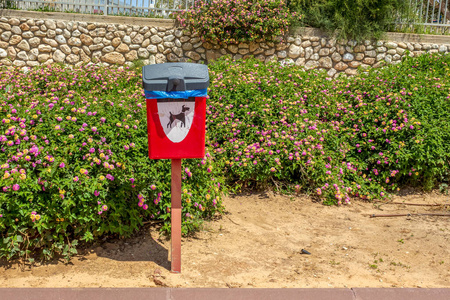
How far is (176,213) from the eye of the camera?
10.9 ft

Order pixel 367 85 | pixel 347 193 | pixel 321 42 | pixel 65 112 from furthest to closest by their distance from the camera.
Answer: pixel 321 42 → pixel 367 85 → pixel 347 193 → pixel 65 112

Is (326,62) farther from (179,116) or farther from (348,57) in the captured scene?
(179,116)

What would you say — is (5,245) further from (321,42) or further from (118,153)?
(321,42)

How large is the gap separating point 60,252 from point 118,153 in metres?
0.89

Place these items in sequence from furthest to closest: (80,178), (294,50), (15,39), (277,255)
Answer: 1. (294,50)
2. (15,39)
3. (277,255)
4. (80,178)

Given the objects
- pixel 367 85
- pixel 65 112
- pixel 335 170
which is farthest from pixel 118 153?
pixel 367 85

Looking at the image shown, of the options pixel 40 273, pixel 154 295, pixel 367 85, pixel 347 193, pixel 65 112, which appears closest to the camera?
pixel 154 295

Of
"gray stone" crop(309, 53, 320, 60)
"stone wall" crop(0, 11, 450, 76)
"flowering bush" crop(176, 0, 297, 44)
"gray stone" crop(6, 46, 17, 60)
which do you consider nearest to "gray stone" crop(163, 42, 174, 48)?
"stone wall" crop(0, 11, 450, 76)

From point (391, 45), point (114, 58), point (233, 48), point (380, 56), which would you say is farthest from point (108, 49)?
point (391, 45)

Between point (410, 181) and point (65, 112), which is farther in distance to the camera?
point (410, 181)

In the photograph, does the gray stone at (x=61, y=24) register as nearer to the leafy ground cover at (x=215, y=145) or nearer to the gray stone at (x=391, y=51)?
the leafy ground cover at (x=215, y=145)

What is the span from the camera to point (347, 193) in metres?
5.15

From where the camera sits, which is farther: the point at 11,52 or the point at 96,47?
the point at 96,47

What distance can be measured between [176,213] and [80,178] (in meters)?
0.79
